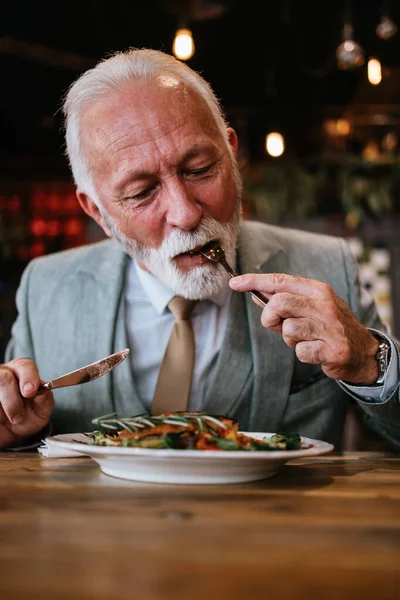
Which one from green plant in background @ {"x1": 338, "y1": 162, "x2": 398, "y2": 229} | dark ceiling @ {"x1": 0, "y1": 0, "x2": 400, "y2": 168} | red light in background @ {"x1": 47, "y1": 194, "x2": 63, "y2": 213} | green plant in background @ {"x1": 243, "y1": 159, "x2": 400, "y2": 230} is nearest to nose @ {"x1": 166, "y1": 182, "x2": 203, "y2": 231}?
dark ceiling @ {"x1": 0, "y1": 0, "x2": 400, "y2": 168}

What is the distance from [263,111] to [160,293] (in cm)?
541

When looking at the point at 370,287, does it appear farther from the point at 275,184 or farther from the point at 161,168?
the point at 161,168

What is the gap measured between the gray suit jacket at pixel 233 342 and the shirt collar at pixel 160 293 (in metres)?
0.03

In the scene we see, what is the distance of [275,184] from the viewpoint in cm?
638

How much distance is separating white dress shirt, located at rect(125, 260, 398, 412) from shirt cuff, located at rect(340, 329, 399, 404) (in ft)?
1.49

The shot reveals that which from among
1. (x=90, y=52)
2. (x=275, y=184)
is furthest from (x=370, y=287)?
(x=90, y=52)

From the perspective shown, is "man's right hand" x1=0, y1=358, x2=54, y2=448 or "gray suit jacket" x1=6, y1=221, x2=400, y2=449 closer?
"man's right hand" x1=0, y1=358, x2=54, y2=448

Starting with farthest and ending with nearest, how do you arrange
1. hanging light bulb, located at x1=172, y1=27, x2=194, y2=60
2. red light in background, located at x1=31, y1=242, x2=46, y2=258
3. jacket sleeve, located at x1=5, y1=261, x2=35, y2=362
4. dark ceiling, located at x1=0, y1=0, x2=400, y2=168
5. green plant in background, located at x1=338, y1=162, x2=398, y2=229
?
red light in background, located at x1=31, y1=242, x2=46, y2=258 → green plant in background, located at x1=338, y1=162, x2=398, y2=229 → dark ceiling, located at x1=0, y1=0, x2=400, y2=168 → hanging light bulb, located at x1=172, y1=27, x2=194, y2=60 → jacket sleeve, located at x1=5, y1=261, x2=35, y2=362

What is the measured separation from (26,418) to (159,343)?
0.47 meters

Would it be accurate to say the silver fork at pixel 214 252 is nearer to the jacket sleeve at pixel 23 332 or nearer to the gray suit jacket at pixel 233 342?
the gray suit jacket at pixel 233 342

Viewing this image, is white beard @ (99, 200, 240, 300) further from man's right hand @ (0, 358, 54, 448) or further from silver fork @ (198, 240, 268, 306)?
man's right hand @ (0, 358, 54, 448)

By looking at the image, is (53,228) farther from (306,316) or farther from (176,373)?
(306,316)

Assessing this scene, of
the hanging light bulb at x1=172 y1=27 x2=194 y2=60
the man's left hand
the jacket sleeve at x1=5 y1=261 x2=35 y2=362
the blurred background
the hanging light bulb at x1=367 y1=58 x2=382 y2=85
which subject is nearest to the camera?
the man's left hand

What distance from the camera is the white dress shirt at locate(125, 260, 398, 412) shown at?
173 cm
